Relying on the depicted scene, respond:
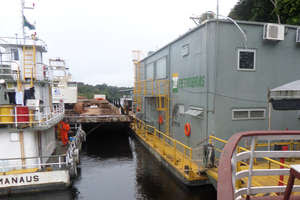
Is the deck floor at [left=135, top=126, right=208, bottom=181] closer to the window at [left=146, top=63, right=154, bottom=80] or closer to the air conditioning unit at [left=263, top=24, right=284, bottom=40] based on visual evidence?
the window at [left=146, top=63, right=154, bottom=80]

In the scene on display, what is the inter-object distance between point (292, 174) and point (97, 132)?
22.5m

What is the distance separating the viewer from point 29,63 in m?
11.6

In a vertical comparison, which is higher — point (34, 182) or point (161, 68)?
point (161, 68)

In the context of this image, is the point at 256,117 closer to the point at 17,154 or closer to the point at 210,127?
the point at 210,127

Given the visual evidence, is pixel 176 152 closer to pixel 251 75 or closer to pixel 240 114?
pixel 240 114

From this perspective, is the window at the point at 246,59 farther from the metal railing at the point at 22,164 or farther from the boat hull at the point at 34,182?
the boat hull at the point at 34,182

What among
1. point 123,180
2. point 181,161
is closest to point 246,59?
point 181,161

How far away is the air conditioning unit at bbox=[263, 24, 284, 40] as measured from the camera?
9555 millimetres

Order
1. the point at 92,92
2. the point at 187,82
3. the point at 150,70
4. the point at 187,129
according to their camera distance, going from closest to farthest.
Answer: the point at 187,129 → the point at 187,82 → the point at 150,70 → the point at 92,92

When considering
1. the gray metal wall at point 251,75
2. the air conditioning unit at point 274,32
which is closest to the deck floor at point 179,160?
the gray metal wall at point 251,75

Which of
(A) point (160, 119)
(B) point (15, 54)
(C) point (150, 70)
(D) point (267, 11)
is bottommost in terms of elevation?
(A) point (160, 119)

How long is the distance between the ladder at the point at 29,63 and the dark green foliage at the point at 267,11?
17729 mm

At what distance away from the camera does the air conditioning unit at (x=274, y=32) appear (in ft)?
31.3

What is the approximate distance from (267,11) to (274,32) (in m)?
14.4
